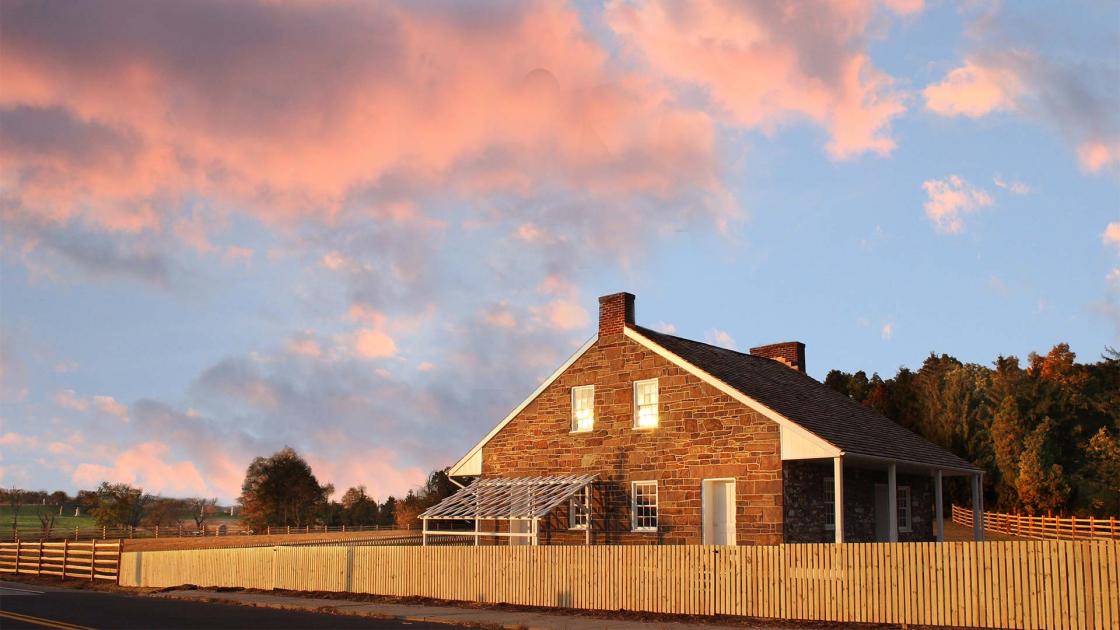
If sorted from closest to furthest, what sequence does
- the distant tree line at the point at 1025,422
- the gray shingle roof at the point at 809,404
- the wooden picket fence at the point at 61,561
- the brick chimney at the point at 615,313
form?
the gray shingle roof at the point at 809,404 → the brick chimney at the point at 615,313 → the wooden picket fence at the point at 61,561 → the distant tree line at the point at 1025,422

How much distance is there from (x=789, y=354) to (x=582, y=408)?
10171 mm

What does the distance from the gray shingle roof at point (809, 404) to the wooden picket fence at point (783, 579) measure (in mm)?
6679

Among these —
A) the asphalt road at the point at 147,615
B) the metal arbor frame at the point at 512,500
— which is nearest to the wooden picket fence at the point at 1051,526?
the metal arbor frame at the point at 512,500

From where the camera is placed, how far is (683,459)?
27125 millimetres

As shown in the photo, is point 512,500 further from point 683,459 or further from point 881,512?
point 881,512

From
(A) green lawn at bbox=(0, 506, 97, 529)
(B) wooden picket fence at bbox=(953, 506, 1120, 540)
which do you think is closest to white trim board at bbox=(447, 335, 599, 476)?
(B) wooden picket fence at bbox=(953, 506, 1120, 540)

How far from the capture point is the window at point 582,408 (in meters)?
29.8

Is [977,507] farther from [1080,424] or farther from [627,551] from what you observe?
[1080,424]

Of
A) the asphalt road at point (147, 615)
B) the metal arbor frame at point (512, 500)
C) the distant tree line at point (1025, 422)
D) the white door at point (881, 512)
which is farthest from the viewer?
the distant tree line at point (1025, 422)

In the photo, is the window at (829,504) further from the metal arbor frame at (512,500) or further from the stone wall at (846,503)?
the metal arbor frame at (512,500)

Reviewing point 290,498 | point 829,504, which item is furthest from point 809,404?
point 290,498

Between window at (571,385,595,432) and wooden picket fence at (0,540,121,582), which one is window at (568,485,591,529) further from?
wooden picket fence at (0,540,121,582)

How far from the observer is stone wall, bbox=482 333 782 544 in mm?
25609

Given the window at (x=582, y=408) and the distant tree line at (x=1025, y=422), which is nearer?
the window at (x=582, y=408)
